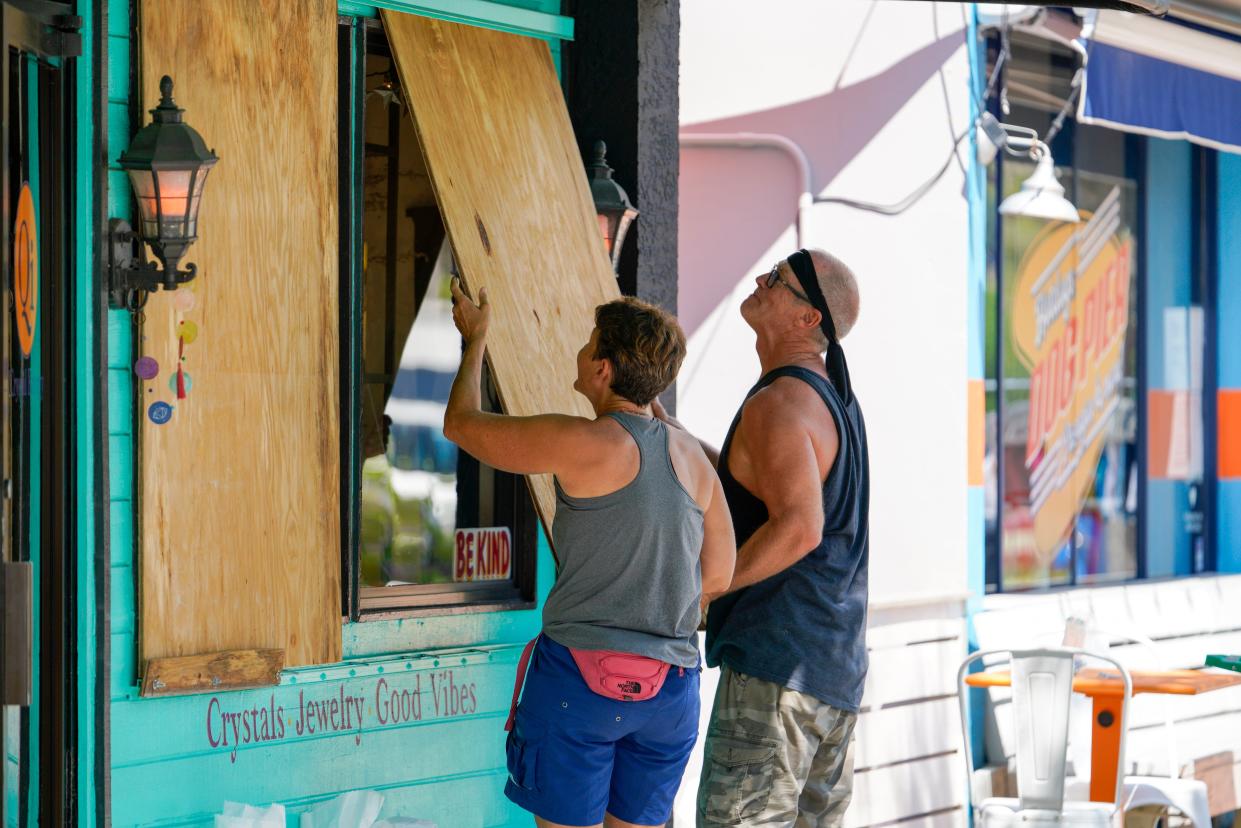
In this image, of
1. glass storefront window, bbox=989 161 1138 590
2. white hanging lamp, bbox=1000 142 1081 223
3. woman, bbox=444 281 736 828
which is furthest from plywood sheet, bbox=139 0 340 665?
glass storefront window, bbox=989 161 1138 590

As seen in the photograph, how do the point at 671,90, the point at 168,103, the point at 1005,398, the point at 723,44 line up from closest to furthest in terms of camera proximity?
the point at 168,103
the point at 671,90
the point at 723,44
the point at 1005,398

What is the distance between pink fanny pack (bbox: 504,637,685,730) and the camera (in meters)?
3.55

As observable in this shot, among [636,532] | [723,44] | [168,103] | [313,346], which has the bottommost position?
[636,532]

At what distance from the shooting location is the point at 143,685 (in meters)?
3.92

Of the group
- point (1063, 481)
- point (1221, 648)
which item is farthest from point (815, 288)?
point (1221, 648)

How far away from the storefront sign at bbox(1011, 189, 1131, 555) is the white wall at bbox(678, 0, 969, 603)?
1.08 m

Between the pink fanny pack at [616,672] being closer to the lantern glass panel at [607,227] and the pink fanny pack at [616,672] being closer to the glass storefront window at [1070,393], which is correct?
the lantern glass panel at [607,227]

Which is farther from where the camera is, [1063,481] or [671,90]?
[1063,481]

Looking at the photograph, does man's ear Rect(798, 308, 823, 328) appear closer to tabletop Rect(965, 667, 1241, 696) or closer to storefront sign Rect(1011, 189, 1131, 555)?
tabletop Rect(965, 667, 1241, 696)

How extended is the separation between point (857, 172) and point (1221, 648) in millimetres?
3758

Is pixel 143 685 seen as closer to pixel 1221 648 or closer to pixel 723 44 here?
pixel 723 44

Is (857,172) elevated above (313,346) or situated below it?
above

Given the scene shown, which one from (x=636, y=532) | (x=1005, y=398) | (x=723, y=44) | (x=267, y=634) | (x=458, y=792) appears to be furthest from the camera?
(x=1005, y=398)

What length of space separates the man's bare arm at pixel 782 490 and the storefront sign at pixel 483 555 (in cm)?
109
